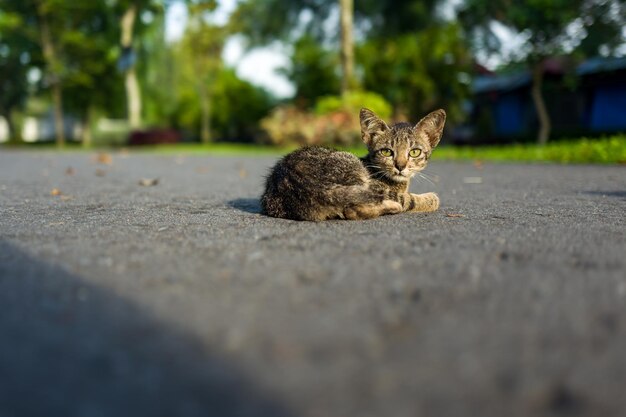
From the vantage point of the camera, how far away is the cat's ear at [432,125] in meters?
4.32

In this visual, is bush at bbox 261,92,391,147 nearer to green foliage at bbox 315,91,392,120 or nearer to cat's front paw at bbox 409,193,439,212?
green foliage at bbox 315,91,392,120

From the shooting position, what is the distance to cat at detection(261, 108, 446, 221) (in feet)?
12.2

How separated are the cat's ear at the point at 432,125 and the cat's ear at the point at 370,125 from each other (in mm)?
334

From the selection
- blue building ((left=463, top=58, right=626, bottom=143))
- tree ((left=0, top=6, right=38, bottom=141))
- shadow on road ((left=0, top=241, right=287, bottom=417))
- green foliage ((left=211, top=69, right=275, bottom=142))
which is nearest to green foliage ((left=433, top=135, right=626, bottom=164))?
blue building ((left=463, top=58, right=626, bottom=143))

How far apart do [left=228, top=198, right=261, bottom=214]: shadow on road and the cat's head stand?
120 cm

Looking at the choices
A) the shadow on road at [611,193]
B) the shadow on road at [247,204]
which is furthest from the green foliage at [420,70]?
the shadow on road at [247,204]

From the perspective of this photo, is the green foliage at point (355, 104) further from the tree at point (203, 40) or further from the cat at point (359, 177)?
the cat at point (359, 177)

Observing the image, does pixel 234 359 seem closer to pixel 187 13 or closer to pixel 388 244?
pixel 388 244

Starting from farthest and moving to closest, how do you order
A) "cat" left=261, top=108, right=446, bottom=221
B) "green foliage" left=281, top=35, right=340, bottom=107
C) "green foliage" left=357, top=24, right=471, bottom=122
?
"green foliage" left=281, top=35, right=340, bottom=107 → "green foliage" left=357, top=24, right=471, bottom=122 → "cat" left=261, top=108, right=446, bottom=221

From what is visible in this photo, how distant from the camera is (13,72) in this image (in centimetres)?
3794

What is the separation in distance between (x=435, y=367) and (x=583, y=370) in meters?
0.43

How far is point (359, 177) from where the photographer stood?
3.85m

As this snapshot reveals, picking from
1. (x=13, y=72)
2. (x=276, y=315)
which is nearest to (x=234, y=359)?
(x=276, y=315)

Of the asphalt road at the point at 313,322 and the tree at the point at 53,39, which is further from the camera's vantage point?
the tree at the point at 53,39
